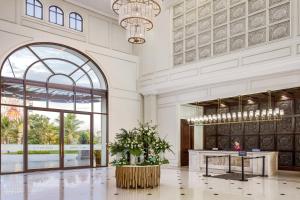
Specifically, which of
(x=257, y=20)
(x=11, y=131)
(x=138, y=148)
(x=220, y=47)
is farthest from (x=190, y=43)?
(x=11, y=131)

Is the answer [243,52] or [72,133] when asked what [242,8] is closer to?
[243,52]

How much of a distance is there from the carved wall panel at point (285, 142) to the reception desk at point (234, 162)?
2178mm

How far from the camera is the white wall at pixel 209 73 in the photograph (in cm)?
983

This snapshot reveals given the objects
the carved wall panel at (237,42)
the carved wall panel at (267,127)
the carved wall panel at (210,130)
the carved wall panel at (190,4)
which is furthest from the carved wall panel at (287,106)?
the carved wall panel at (190,4)

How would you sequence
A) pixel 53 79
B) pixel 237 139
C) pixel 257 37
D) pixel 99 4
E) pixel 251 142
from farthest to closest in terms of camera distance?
pixel 237 139
pixel 251 142
pixel 99 4
pixel 53 79
pixel 257 37

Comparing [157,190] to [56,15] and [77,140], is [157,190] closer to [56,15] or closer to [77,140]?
[77,140]

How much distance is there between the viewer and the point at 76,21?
1354 cm

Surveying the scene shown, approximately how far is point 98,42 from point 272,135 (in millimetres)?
8284

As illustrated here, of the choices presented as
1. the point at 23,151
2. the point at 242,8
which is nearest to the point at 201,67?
the point at 242,8

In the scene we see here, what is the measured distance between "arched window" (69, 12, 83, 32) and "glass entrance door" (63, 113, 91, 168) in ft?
11.8

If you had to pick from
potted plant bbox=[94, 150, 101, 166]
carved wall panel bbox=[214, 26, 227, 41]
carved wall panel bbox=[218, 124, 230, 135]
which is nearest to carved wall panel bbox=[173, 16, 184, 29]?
carved wall panel bbox=[214, 26, 227, 41]

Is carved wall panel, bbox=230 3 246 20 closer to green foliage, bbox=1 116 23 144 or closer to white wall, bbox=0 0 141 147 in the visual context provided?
white wall, bbox=0 0 141 147

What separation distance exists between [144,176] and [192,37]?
22.4 feet

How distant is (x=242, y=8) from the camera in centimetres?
1112
